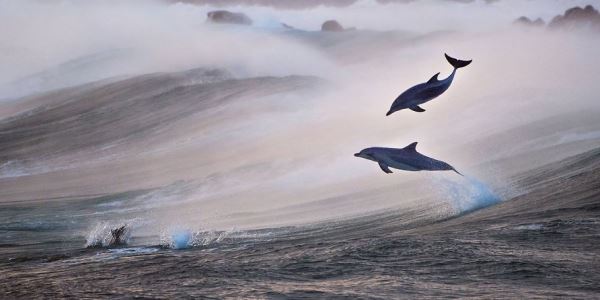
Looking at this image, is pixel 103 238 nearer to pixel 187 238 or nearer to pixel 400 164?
pixel 187 238

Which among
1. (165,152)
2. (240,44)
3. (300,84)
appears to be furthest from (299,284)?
(240,44)

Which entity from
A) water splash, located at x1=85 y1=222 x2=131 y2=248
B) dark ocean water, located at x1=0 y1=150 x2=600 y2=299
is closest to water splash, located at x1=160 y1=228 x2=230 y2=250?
dark ocean water, located at x1=0 y1=150 x2=600 y2=299

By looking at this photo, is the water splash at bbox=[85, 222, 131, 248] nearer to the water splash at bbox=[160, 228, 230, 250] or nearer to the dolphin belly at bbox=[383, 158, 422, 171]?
the water splash at bbox=[160, 228, 230, 250]

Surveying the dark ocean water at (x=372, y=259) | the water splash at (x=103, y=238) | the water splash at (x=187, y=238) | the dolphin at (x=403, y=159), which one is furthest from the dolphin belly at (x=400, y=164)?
the water splash at (x=103, y=238)

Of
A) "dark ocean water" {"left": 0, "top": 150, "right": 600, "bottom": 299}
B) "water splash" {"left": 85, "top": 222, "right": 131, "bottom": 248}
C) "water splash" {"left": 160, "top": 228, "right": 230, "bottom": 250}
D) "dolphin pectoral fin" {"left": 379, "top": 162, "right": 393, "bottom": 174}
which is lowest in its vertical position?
"dark ocean water" {"left": 0, "top": 150, "right": 600, "bottom": 299}

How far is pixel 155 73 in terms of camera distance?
46000mm

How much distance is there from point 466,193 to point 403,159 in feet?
16.9

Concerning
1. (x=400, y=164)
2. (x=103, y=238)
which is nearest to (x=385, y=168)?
(x=400, y=164)

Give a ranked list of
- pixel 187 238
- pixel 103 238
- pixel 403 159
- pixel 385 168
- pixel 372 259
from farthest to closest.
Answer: pixel 103 238, pixel 187 238, pixel 403 159, pixel 385 168, pixel 372 259

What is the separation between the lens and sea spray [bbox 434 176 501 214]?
14.1 m

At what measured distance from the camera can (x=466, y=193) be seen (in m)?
15.0

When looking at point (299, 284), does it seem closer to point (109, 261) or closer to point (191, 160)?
point (109, 261)

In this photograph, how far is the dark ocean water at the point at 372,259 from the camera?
8227 mm

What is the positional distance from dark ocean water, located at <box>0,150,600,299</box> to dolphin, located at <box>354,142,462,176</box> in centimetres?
107
